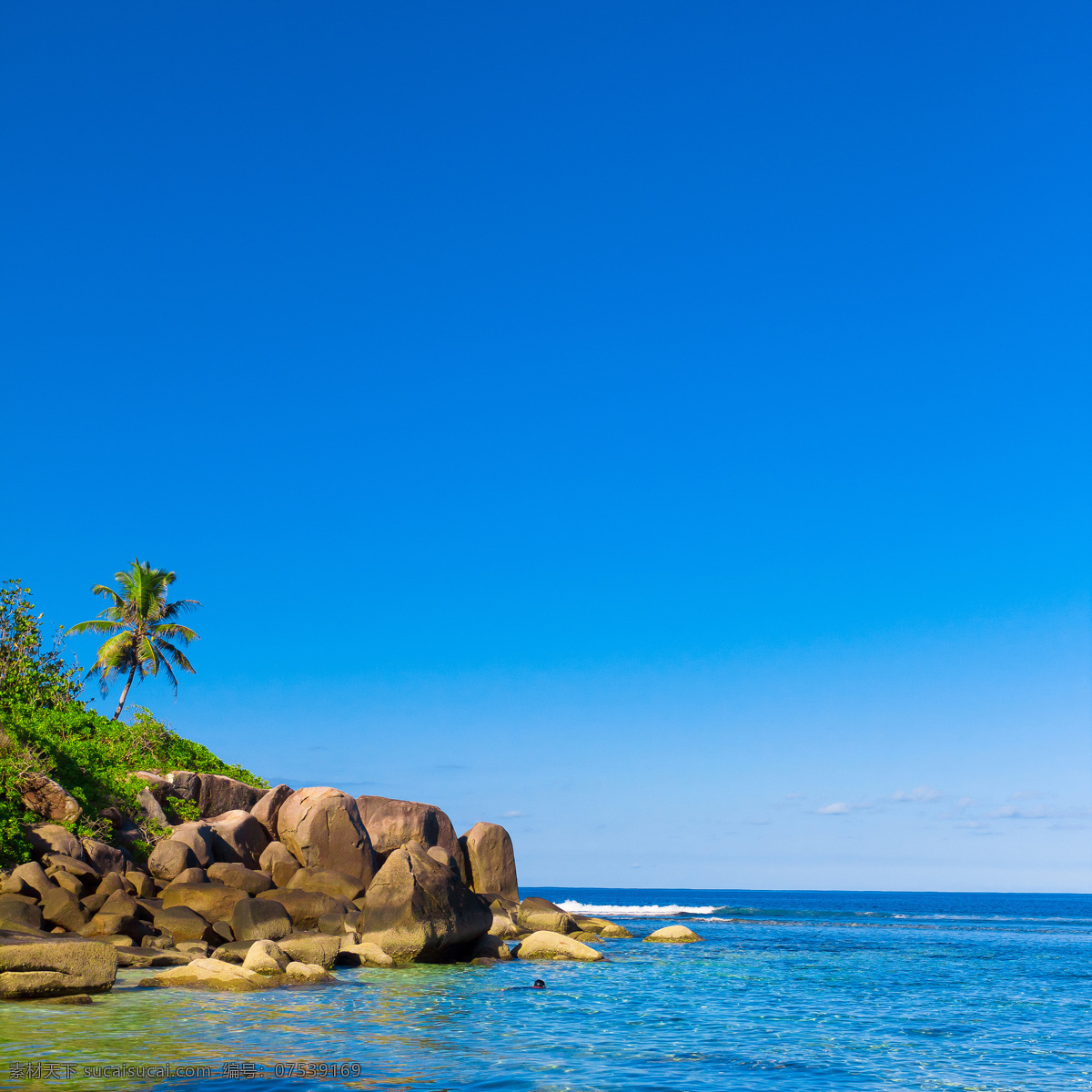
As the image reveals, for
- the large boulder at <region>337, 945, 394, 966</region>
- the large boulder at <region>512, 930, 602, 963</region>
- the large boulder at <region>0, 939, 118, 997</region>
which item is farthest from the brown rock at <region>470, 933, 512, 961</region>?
the large boulder at <region>0, 939, 118, 997</region>

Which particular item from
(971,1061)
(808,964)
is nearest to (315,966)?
(971,1061)

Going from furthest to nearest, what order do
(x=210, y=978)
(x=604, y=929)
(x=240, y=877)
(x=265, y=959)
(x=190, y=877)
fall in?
(x=604, y=929) → (x=240, y=877) → (x=190, y=877) → (x=265, y=959) → (x=210, y=978)

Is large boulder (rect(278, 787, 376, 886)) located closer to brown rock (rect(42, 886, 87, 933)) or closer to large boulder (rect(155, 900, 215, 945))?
large boulder (rect(155, 900, 215, 945))

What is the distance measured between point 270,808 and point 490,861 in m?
9.18

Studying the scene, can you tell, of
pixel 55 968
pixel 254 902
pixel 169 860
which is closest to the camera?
pixel 55 968

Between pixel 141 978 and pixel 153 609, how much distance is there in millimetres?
32791

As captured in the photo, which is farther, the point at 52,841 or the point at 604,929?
the point at 604,929

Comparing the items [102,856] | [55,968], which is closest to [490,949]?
[102,856]

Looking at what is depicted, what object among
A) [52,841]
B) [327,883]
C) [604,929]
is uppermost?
[52,841]

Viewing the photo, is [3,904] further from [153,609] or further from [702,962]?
[153,609]

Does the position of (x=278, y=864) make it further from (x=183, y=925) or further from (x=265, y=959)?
(x=265, y=959)

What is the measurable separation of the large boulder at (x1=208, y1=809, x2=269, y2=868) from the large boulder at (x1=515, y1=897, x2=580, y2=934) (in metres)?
10.1

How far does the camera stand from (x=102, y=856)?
2706 centimetres

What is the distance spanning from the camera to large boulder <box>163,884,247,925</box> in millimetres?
26016
